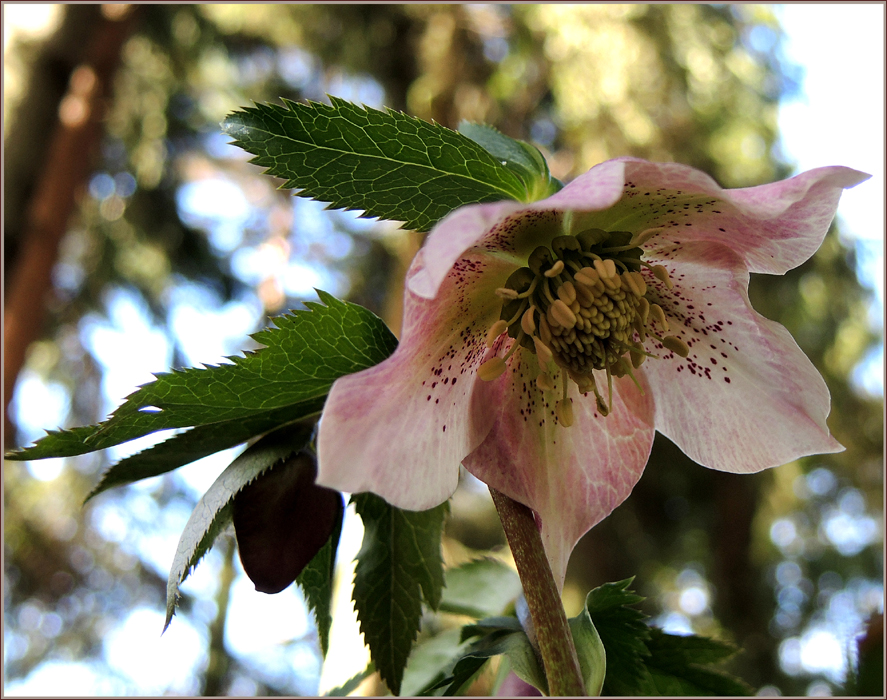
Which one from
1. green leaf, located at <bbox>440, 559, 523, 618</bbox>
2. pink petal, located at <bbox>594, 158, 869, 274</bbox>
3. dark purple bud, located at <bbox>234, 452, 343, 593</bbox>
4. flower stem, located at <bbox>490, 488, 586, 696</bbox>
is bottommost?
green leaf, located at <bbox>440, 559, 523, 618</bbox>

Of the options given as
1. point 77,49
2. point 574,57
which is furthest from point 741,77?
point 77,49

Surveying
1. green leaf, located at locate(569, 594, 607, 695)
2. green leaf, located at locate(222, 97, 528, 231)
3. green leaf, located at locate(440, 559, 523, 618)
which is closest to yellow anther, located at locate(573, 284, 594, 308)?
green leaf, located at locate(222, 97, 528, 231)

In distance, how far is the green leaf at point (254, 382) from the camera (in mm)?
420

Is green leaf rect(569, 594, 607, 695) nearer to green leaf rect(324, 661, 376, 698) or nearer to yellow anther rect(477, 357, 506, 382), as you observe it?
yellow anther rect(477, 357, 506, 382)

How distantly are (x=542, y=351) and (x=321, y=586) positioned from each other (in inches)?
9.1

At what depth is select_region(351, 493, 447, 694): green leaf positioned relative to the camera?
494 millimetres

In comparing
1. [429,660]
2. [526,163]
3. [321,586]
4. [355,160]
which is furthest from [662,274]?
[429,660]

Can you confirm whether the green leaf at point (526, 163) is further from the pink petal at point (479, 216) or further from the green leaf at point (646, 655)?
the green leaf at point (646, 655)

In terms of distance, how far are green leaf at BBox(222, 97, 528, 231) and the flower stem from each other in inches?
8.6

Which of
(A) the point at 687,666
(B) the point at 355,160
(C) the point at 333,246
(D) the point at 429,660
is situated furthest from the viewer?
(C) the point at 333,246

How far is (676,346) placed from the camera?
51 centimetres

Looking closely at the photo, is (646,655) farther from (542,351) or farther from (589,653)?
(542,351)

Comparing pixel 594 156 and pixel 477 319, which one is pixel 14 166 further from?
pixel 477 319

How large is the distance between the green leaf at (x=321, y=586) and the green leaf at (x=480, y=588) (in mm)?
278
